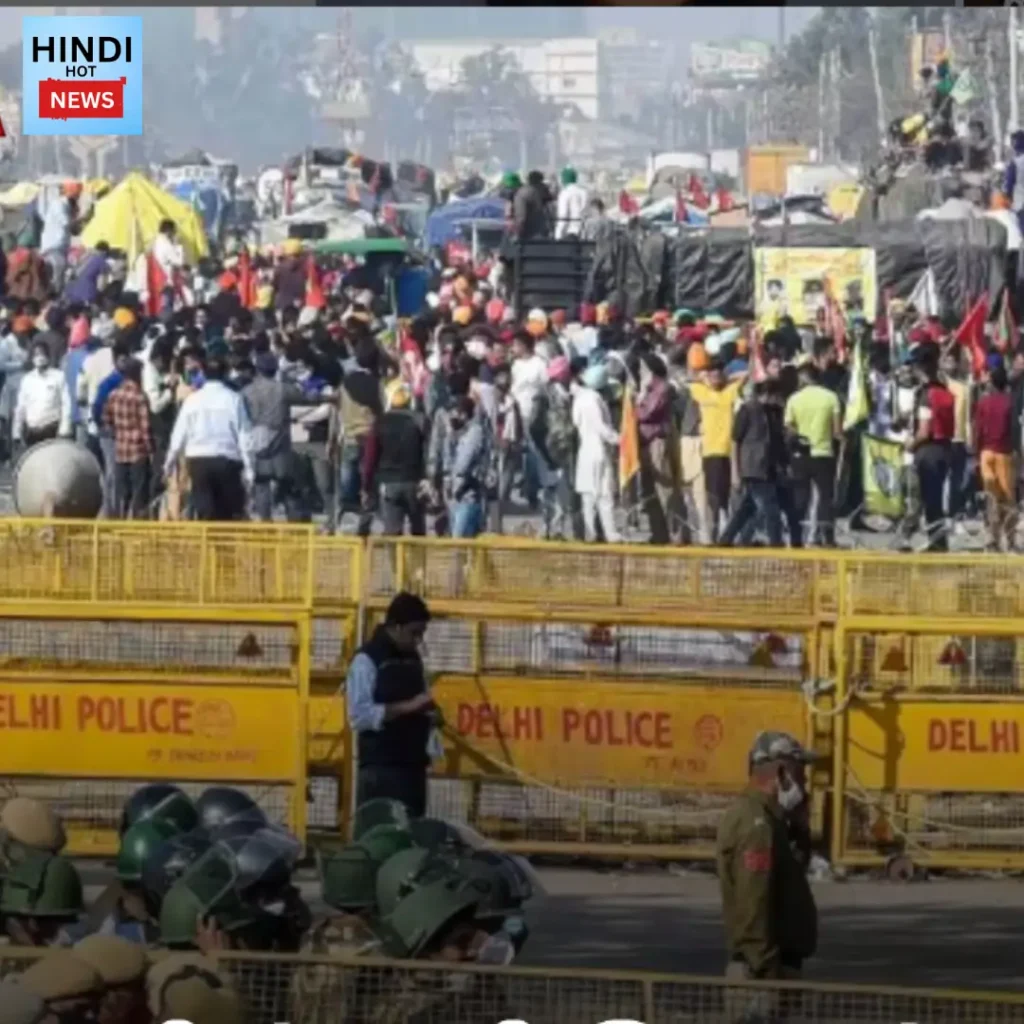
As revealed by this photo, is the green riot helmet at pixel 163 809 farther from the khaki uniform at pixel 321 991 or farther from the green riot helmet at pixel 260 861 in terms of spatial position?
the khaki uniform at pixel 321 991

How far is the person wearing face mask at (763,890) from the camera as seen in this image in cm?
1062

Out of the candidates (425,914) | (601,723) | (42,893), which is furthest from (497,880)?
(601,723)

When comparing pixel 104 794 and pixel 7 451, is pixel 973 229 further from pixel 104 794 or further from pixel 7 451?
pixel 104 794

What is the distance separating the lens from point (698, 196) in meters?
59.7

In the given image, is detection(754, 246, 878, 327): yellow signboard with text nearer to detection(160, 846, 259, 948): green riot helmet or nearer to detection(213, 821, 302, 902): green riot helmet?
detection(213, 821, 302, 902): green riot helmet

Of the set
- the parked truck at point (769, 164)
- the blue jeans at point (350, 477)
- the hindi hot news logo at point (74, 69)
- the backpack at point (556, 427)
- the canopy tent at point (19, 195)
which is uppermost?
the parked truck at point (769, 164)

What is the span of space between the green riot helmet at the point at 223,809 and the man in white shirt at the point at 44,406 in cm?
1790

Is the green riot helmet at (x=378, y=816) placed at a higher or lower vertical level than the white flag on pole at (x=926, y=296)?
lower

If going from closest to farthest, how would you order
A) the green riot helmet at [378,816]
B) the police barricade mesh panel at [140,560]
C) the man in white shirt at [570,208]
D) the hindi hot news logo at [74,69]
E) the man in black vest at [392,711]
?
the green riot helmet at [378,816]
the man in black vest at [392,711]
the police barricade mesh panel at [140,560]
the man in white shirt at [570,208]
the hindi hot news logo at [74,69]

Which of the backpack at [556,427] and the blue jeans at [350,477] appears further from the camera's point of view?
the backpack at [556,427]

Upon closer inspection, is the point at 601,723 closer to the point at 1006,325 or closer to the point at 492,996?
the point at 492,996

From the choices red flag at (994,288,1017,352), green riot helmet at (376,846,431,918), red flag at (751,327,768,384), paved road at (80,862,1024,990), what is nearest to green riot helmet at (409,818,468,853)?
green riot helmet at (376,846,431,918)

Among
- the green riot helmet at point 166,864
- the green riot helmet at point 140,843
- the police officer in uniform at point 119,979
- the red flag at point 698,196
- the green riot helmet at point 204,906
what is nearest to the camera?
the police officer in uniform at point 119,979

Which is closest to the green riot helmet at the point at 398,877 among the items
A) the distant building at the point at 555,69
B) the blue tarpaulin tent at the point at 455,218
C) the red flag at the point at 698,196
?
the blue tarpaulin tent at the point at 455,218
